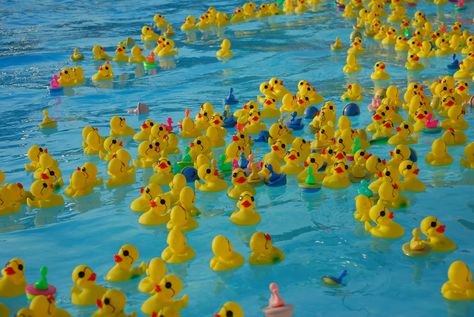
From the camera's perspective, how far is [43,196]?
10250 mm

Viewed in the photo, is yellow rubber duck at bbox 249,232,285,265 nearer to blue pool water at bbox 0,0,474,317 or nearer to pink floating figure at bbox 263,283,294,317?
blue pool water at bbox 0,0,474,317

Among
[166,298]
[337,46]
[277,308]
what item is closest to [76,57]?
[337,46]

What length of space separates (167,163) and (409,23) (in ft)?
34.8

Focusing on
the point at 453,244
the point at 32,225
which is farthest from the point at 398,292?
the point at 32,225

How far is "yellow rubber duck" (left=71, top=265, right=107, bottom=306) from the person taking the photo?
7.72 m

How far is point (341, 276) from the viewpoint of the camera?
25.8ft

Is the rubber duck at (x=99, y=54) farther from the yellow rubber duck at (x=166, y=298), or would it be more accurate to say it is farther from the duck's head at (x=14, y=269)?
the yellow rubber duck at (x=166, y=298)

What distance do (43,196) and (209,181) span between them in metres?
2.16

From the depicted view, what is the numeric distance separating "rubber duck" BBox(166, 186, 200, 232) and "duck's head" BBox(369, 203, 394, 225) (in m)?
2.10

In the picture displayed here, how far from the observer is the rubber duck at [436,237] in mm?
8367

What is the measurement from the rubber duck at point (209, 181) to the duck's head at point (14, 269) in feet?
9.63

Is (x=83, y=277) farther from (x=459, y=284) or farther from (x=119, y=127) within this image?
(x=119, y=127)

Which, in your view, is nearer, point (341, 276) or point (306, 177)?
point (341, 276)

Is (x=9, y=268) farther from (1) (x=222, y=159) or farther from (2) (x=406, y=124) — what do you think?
(2) (x=406, y=124)
